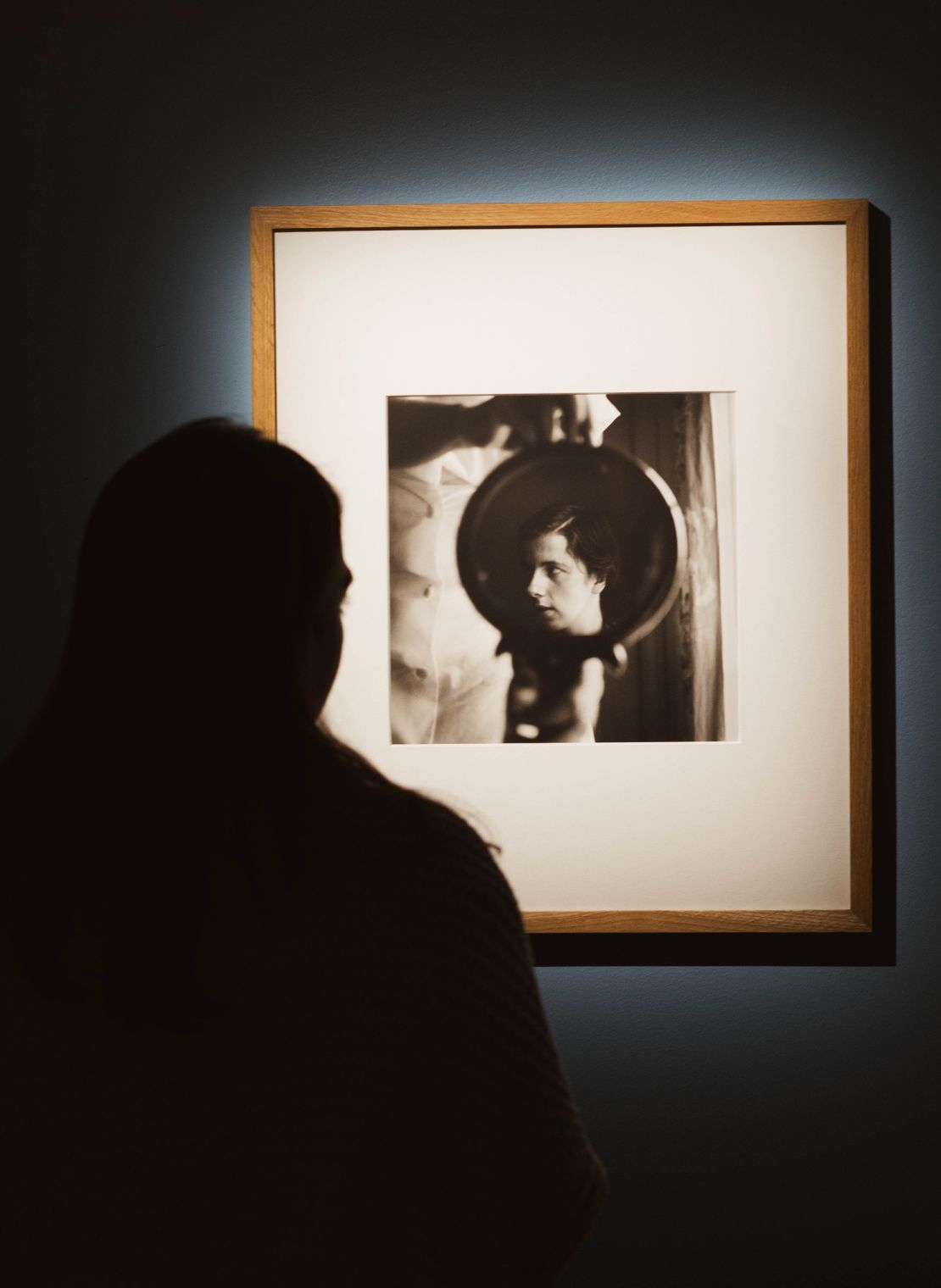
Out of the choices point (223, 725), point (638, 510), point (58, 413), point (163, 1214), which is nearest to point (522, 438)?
point (638, 510)

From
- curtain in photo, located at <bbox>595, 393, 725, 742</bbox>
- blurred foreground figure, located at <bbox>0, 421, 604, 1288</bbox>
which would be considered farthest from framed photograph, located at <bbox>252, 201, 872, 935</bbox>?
blurred foreground figure, located at <bbox>0, 421, 604, 1288</bbox>

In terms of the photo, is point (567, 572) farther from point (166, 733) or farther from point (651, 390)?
point (166, 733)

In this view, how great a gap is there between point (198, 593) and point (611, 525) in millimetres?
684

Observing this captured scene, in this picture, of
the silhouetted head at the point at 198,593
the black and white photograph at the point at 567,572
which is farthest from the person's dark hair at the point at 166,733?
the black and white photograph at the point at 567,572

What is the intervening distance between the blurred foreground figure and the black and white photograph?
0.56 m

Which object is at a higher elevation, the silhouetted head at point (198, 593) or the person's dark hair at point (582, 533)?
the person's dark hair at point (582, 533)

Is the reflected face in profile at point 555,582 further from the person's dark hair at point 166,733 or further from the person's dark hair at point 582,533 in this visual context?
the person's dark hair at point 166,733

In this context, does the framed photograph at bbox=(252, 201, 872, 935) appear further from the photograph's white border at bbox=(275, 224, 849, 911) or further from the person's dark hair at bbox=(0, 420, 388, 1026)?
the person's dark hair at bbox=(0, 420, 388, 1026)

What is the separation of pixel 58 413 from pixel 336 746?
0.83m

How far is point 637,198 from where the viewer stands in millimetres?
1295

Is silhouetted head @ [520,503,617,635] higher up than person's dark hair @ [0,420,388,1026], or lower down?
higher up

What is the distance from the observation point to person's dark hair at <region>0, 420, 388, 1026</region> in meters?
0.64

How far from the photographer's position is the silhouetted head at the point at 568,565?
1.25 metres

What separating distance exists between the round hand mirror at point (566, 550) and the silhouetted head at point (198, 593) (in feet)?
1.90
